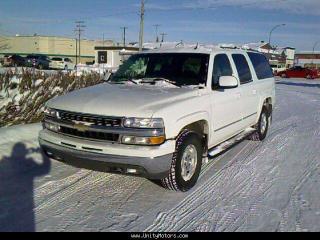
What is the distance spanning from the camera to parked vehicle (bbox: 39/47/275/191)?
12.9 feet

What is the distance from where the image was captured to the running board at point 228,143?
510cm

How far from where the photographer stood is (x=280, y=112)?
12047 mm

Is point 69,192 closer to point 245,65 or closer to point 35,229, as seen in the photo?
point 35,229

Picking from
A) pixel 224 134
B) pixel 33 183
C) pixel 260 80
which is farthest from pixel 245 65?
pixel 33 183

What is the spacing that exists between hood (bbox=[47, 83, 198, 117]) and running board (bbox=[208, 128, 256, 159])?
958 mm

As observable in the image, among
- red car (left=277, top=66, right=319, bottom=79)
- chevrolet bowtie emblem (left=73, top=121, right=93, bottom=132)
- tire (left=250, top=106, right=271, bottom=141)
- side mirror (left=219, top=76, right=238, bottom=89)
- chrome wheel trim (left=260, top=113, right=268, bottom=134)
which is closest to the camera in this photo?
chevrolet bowtie emblem (left=73, top=121, right=93, bottom=132)

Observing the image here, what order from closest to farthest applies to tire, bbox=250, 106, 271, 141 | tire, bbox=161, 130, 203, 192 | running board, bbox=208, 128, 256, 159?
tire, bbox=161, 130, 203, 192, running board, bbox=208, 128, 256, 159, tire, bbox=250, 106, 271, 141

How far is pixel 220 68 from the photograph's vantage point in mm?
5508

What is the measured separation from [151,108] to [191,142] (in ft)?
2.65

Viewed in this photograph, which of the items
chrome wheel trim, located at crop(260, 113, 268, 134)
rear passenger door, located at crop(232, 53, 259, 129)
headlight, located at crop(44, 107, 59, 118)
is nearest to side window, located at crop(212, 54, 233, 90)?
rear passenger door, located at crop(232, 53, 259, 129)

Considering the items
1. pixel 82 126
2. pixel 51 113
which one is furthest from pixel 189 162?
pixel 51 113

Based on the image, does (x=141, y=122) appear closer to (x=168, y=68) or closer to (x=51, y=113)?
(x=51, y=113)

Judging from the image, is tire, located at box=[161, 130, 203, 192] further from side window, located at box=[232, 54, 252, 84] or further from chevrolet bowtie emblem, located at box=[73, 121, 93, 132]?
side window, located at box=[232, 54, 252, 84]

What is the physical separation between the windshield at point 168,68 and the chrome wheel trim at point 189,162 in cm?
103
